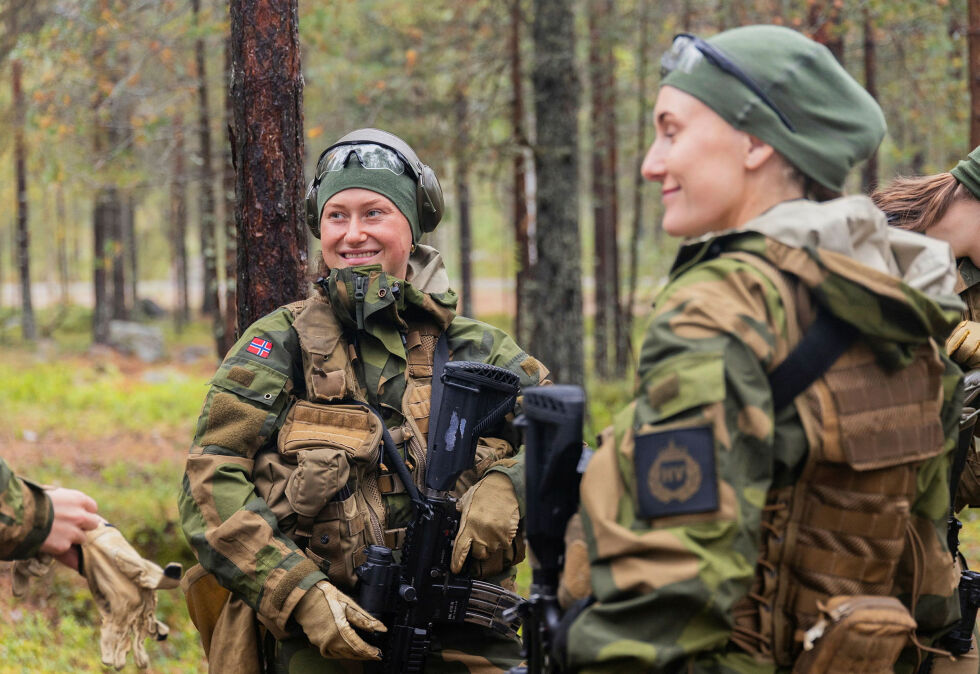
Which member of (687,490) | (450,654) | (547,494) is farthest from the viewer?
(450,654)

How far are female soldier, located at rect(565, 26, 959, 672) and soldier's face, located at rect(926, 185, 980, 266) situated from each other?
1271 millimetres

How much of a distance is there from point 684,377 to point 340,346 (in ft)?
4.88

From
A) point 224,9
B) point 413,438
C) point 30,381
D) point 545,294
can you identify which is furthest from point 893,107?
point 30,381

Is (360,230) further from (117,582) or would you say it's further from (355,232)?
(117,582)

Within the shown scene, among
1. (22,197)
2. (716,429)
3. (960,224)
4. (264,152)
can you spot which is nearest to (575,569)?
(716,429)

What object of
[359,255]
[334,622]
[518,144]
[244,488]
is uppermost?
[518,144]

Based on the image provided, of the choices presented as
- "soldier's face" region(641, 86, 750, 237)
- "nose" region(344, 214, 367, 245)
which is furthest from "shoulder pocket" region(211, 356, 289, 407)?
"soldier's face" region(641, 86, 750, 237)

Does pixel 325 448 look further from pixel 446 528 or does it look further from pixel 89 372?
pixel 89 372

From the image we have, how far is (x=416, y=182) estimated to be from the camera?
3.21 meters

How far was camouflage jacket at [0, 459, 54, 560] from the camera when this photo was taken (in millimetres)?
2396

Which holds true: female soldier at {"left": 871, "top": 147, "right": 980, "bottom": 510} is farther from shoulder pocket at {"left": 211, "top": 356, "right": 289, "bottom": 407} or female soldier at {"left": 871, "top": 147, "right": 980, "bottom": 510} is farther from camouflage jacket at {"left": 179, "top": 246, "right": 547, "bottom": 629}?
shoulder pocket at {"left": 211, "top": 356, "right": 289, "bottom": 407}

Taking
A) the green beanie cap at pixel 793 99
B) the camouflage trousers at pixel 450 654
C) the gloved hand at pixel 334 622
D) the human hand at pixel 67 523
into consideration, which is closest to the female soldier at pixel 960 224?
the green beanie cap at pixel 793 99

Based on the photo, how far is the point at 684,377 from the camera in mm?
1783

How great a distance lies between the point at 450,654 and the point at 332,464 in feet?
2.59
